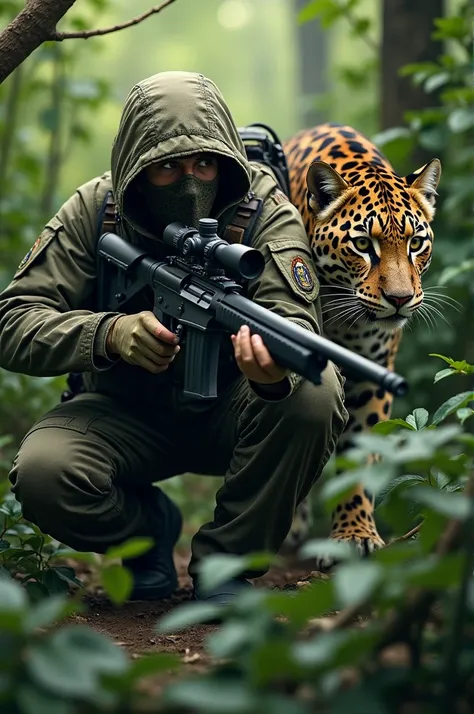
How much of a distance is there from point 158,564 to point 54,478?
788 millimetres

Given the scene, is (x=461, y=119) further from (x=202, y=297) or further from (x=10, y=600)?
(x=10, y=600)

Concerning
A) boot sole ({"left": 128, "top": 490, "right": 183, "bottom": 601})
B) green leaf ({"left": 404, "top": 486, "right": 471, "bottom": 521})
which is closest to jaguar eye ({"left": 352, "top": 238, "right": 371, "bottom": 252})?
boot sole ({"left": 128, "top": 490, "right": 183, "bottom": 601})

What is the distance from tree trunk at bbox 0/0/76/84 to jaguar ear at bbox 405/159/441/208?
4.85ft

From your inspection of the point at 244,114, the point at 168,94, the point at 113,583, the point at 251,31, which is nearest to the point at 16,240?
the point at 168,94

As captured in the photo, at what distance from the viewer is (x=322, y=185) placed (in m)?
3.84

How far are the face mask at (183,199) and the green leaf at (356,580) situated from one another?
1948mm

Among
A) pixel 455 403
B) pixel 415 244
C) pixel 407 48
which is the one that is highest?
pixel 407 48

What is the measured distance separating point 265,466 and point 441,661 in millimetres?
1354

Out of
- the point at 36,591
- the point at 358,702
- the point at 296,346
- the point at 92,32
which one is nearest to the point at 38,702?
the point at 358,702

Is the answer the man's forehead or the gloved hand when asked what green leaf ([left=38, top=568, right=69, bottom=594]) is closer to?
the gloved hand

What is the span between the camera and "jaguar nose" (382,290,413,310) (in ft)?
11.8

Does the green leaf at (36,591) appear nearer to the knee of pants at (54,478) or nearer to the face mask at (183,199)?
the knee of pants at (54,478)

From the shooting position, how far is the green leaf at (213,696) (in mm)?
1712

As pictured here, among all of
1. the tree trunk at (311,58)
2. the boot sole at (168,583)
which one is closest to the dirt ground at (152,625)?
the boot sole at (168,583)
